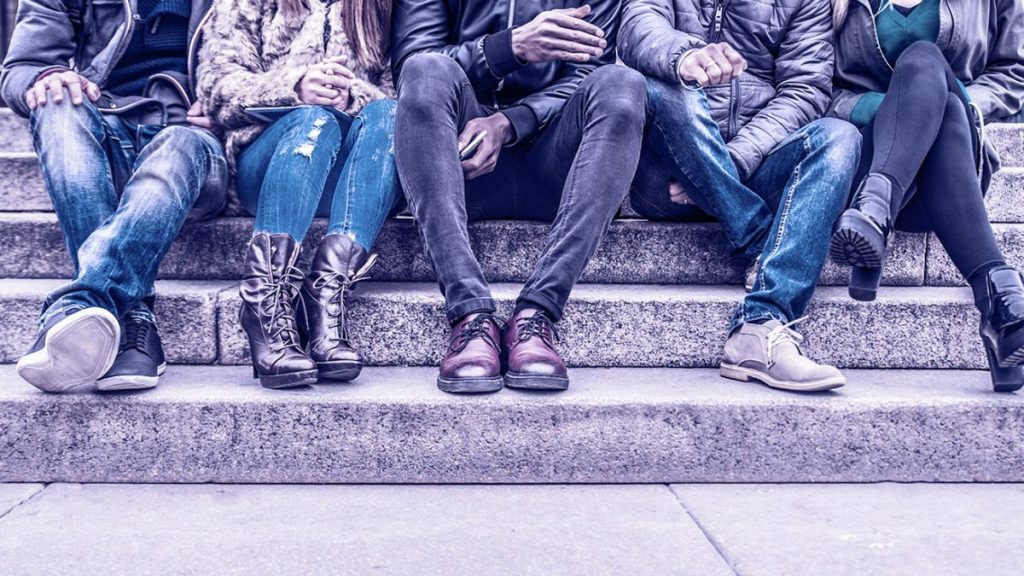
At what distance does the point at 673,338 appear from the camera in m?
2.39

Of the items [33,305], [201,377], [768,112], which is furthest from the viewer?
[768,112]

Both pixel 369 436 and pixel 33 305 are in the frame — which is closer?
pixel 369 436

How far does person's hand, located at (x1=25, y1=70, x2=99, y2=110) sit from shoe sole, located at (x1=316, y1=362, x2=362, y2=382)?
3.37 feet

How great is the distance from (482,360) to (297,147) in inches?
31.2

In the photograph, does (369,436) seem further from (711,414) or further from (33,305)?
(33,305)

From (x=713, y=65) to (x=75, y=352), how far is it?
1.71 meters

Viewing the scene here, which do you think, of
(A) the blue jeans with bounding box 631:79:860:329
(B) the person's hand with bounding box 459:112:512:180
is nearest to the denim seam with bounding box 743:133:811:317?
(A) the blue jeans with bounding box 631:79:860:329

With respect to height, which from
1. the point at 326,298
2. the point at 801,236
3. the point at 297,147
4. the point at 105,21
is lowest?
the point at 326,298

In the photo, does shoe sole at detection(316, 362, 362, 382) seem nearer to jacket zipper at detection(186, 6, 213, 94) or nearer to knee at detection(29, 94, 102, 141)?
knee at detection(29, 94, 102, 141)

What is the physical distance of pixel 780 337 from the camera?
2.18m

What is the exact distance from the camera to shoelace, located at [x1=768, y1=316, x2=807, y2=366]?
2166 mm

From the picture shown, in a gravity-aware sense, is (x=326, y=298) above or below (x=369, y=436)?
above

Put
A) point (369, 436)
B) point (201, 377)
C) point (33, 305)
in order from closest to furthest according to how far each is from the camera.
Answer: point (369, 436), point (201, 377), point (33, 305)

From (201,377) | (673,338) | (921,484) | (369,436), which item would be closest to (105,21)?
(201,377)
